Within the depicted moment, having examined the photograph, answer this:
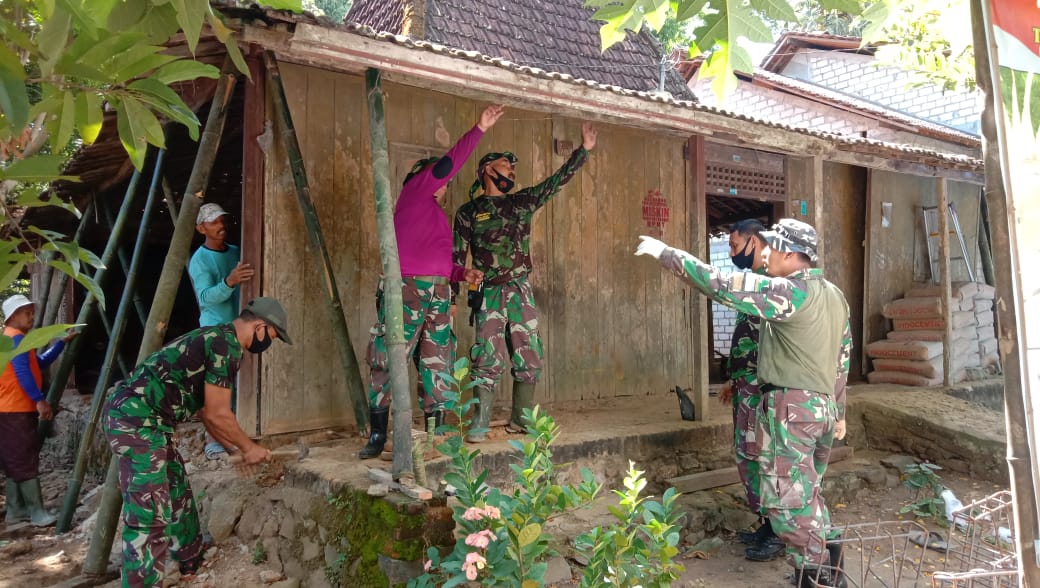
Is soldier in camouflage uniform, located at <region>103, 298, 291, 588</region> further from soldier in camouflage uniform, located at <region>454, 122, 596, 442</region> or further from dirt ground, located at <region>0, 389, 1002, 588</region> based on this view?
soldier in camouflage uniform, located at <region>454, 122, 596, 442</region>

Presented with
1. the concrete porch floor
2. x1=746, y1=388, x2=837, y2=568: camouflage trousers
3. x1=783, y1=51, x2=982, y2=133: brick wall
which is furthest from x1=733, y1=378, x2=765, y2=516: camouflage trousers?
x1=783, y1=51, x2=982, y2=133: brick wall

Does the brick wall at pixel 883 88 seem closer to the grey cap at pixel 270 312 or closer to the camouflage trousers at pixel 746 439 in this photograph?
the camouflage trousers at pixel 746 439

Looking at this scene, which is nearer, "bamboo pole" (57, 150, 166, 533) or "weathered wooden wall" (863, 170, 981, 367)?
"bamboo pole" (57, 150, 166, 533)

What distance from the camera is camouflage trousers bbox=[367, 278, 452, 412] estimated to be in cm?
411

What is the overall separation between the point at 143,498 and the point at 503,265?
2466mm

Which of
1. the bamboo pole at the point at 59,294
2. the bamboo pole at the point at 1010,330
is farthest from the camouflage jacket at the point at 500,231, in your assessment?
→ the bamboo pole at the point at 59,294

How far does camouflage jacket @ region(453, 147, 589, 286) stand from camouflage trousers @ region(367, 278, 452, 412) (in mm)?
411

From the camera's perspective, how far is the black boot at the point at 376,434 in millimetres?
4141

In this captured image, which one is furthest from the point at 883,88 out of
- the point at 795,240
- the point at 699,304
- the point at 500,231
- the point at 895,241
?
the point at 500,231

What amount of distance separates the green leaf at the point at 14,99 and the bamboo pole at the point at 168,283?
8.84ft

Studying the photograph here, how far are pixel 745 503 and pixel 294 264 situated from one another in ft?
12.3

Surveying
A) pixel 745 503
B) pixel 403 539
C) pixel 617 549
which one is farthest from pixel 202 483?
pixel 745 503

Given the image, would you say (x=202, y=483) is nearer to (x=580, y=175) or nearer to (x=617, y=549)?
(x=617, y=549)

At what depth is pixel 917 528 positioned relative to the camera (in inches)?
212
